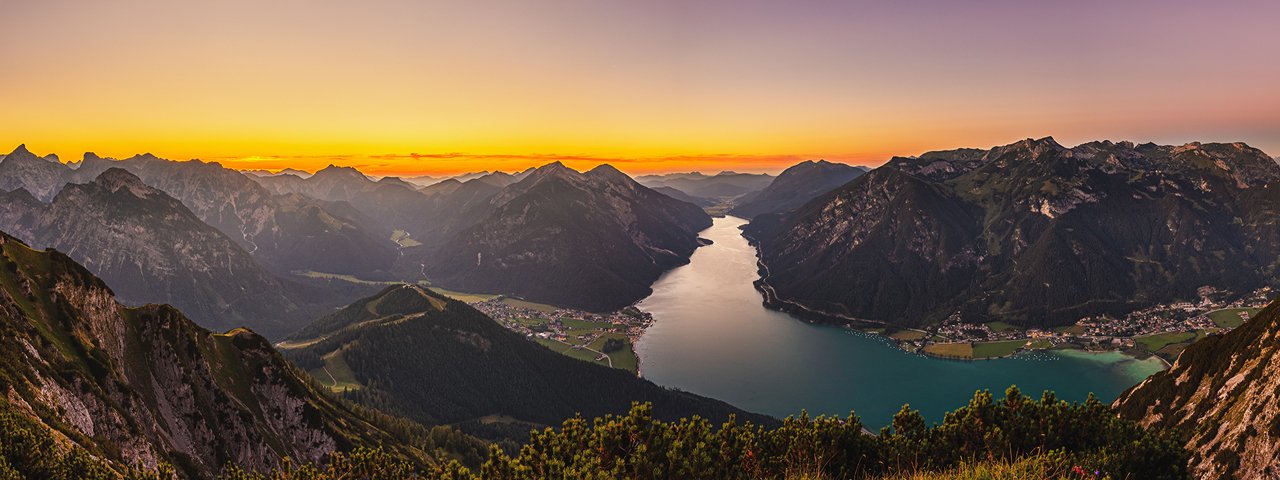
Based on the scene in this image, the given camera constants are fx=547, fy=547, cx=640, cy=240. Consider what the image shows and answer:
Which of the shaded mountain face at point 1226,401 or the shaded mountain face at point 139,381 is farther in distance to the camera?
the shaded mountain face at point 1226,401

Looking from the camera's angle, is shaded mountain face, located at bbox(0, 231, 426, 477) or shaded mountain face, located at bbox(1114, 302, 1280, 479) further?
shaded mountain face, located at bbox(1114, 302, 1280, 479)

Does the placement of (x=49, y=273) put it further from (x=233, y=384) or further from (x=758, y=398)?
(x=758, y=398)

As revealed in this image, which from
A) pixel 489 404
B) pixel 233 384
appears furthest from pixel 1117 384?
pixel 233 384

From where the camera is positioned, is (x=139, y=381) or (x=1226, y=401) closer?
(x=1226, y=401)
